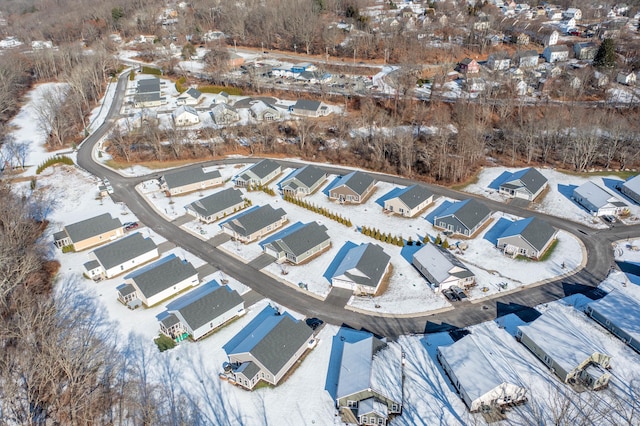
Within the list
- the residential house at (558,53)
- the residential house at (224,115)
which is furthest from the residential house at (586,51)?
the residential house at (224,115)

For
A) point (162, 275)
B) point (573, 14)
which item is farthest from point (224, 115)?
point (573, 14)

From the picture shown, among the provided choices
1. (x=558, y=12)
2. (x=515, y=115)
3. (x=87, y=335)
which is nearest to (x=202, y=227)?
(x=87, y=335)

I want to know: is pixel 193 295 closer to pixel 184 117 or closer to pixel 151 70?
pixel 184 117

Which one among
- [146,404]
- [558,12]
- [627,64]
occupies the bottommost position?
[146,404]

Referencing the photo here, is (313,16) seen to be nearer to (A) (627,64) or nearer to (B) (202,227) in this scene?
(A) (627,64)

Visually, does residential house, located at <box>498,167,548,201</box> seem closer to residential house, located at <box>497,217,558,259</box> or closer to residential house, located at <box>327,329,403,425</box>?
residential house, located at <box>497,217,558,259</box>
